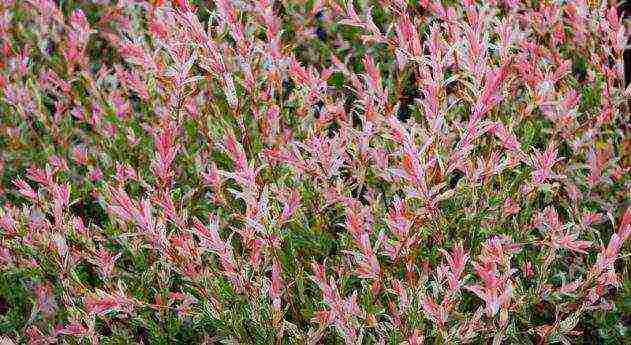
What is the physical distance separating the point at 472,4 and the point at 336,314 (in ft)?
2.75

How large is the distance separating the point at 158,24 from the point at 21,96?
0.55 m

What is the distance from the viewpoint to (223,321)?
183 cm

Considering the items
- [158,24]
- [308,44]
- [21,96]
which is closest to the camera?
[158,24]

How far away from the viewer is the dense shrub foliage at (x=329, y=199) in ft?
5.89

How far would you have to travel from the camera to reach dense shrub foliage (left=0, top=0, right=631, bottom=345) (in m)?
1.79

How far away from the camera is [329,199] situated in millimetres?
1965

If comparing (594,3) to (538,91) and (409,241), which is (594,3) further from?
(409,241)

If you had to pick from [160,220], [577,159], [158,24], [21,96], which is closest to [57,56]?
[21,96]

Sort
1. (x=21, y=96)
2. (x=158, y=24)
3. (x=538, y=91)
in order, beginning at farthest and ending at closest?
(x=21, y=96) < (x=158, y=24) < (x=538, y=91)

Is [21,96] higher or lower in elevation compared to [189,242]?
lower

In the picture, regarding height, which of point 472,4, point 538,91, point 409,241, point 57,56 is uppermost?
point 472,4

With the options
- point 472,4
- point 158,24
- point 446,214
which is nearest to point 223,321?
point 446,214

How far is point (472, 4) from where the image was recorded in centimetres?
202

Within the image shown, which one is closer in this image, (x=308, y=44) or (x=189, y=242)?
(x=189, y=242)
